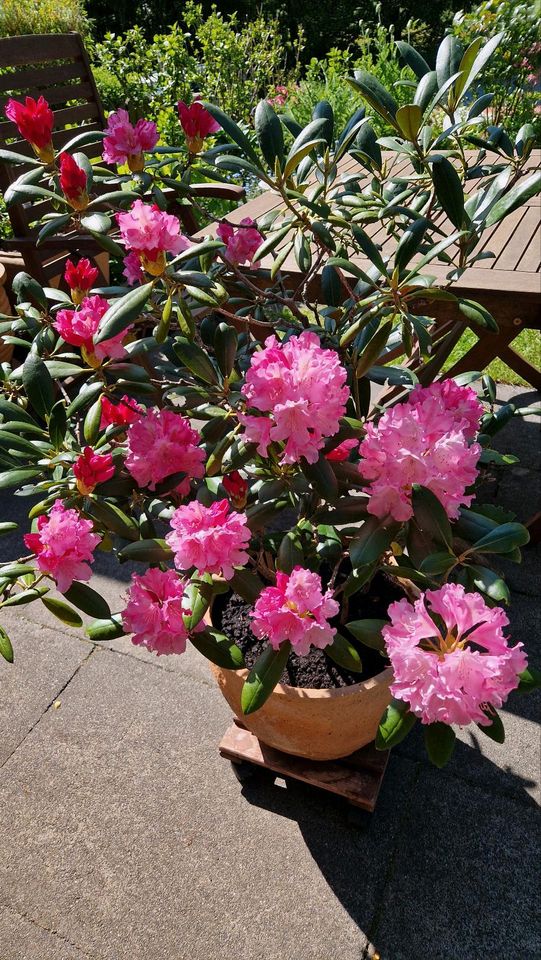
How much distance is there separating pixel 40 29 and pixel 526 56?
3.46 metres

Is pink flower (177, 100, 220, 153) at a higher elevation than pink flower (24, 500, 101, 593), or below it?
higher

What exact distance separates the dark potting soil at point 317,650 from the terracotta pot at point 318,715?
9 centimetres

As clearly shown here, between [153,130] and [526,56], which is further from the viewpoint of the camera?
[526,56]

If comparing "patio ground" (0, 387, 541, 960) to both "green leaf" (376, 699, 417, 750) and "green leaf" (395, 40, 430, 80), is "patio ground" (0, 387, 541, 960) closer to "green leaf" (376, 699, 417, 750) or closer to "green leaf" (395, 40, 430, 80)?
"green leaf" (376, 699, 417, 750)

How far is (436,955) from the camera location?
1.37m

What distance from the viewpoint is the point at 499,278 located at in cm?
174

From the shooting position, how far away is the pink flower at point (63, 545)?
3.19 feet

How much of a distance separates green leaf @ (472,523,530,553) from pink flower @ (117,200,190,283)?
63 centimetres

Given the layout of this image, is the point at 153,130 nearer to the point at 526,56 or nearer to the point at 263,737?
the point at 263,737

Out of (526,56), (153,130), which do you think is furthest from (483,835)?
(526,56)

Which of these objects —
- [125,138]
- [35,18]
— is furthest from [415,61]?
[35,18]

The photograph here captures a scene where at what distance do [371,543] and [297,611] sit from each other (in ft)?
0.51

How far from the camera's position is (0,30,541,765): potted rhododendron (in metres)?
0.91

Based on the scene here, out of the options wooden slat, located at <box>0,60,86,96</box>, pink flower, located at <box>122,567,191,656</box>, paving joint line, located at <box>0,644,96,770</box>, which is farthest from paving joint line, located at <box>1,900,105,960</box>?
wooden slat, located at <box>0,60,86,96</box>
